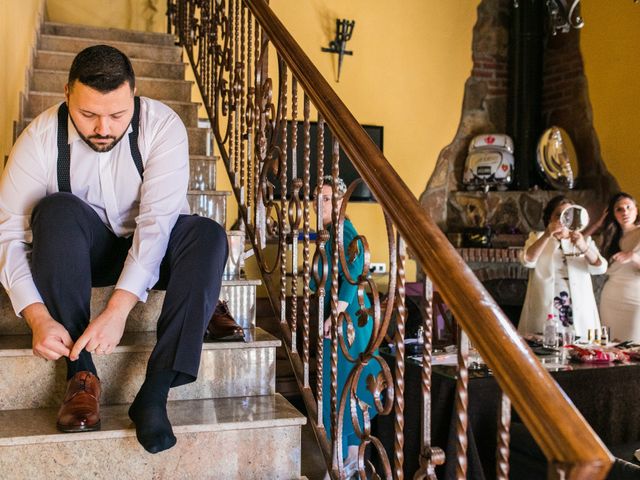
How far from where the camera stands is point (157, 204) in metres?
1.81

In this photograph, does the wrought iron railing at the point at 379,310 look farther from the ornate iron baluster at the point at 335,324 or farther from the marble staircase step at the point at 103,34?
the marble staircase step at the point at 103,34

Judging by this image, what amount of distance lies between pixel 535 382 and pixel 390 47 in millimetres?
5855

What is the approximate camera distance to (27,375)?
1.78 m

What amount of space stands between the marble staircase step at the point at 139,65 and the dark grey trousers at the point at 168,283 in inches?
89.8

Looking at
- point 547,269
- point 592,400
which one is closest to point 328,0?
point 547,269

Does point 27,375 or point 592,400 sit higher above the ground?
point 27,375

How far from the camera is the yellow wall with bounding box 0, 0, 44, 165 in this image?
107 inches

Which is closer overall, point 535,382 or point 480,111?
point 535,382

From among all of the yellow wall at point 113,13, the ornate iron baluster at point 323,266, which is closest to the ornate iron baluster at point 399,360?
the ornate iron baluster at point 323,266

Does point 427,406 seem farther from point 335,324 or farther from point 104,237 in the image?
point 104,237

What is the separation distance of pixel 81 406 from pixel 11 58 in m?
1.96

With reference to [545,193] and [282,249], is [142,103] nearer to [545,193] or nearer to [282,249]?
[282,249]

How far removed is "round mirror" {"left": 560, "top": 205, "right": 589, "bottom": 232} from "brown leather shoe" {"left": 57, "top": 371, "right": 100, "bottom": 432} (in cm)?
320

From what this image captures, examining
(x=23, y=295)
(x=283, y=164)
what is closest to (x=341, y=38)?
(x=283, y=164)
